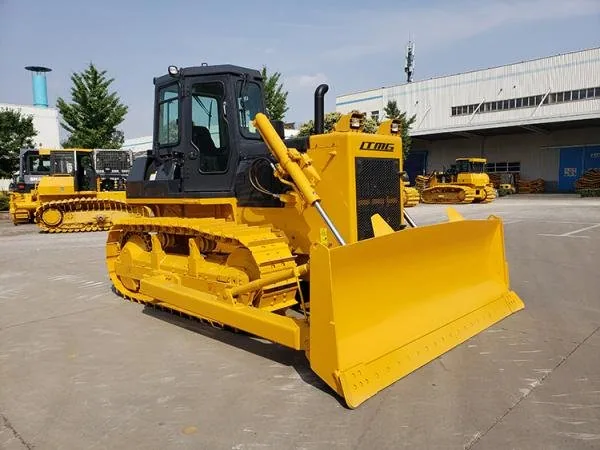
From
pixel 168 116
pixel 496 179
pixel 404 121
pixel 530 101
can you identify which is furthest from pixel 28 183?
pixel 530 101

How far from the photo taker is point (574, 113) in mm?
35438

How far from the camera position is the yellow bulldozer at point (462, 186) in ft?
87.9

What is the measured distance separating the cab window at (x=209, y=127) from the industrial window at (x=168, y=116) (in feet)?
1.00

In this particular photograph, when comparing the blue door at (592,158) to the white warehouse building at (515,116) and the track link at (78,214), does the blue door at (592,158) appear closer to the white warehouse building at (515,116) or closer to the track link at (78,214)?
the white warehouse building at (515,116)

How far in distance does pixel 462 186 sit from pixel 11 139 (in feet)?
82.3

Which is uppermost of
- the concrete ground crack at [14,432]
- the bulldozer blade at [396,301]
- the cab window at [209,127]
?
the cab window at [209,127]

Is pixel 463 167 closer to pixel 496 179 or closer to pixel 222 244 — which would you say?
pixel 496 179

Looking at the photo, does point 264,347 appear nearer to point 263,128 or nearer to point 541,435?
→ point 263,128

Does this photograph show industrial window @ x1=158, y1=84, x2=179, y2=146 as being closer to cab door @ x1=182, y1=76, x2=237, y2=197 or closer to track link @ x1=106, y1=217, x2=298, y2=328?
cab door @ x1=182, y1=76, x2=237, y2=197

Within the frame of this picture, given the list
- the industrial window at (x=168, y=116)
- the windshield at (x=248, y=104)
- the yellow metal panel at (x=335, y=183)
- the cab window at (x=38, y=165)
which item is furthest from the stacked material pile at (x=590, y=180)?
the industrial window at (x=168, y=116)

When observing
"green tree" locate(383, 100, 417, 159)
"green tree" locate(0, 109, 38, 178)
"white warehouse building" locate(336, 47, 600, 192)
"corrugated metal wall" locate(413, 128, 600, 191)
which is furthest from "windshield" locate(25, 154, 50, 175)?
"corrugated metal wall" locate(413, 128, 600, 191)

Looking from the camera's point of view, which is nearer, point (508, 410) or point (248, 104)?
point (508, 410)

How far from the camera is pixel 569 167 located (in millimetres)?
37875

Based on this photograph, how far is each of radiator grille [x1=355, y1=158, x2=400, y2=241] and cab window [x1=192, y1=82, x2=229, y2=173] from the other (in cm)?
162
